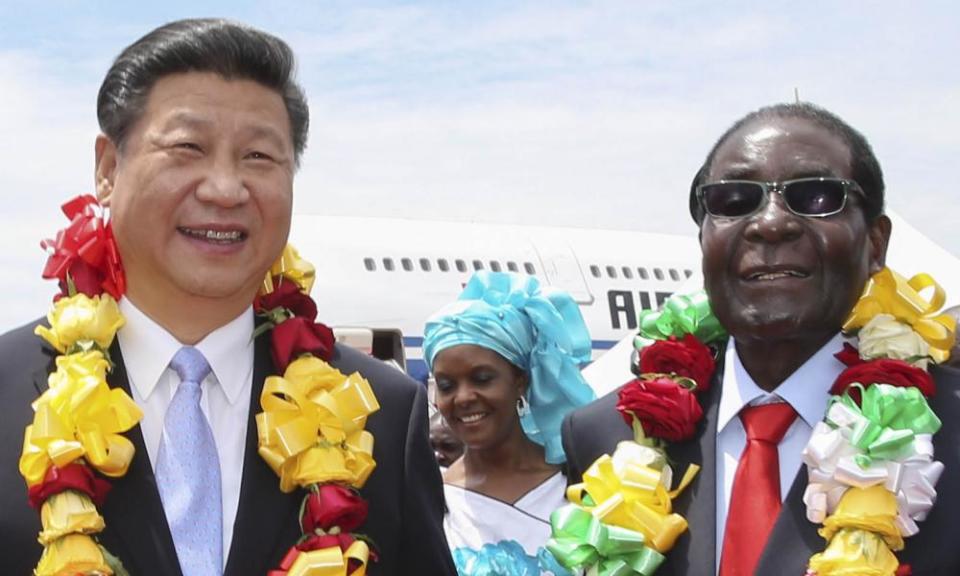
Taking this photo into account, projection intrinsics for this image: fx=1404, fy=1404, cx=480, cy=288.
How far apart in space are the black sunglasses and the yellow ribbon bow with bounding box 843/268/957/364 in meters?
0.40

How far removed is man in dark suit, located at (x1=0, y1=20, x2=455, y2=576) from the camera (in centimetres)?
337

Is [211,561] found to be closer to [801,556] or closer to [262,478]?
[262,478]

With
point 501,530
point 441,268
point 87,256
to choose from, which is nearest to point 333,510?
point 87,256

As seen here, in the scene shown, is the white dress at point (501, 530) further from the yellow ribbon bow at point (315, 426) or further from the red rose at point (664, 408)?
the yellow ribbon bow at point (315, 426)

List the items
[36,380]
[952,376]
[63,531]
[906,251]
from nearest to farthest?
[63,531] → [36,380] → [952,376] → [906,251]

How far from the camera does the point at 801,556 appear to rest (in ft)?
11.7

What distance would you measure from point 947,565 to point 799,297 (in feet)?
2.47

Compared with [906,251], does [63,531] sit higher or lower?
higher

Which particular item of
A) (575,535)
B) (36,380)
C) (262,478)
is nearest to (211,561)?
(262,478)

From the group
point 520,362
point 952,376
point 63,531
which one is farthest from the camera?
point 520,362

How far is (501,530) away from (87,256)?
7.85ft

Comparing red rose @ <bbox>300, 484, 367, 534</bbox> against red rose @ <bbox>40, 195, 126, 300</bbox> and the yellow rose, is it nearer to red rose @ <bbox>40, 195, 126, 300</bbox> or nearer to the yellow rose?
red rose @ <bbox>40, 195, 126, 300</bbox>

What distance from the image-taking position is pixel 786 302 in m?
3.64

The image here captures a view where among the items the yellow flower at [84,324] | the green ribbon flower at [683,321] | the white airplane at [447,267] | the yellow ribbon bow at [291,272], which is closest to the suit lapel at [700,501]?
the green ribbon flower at [683,321]
